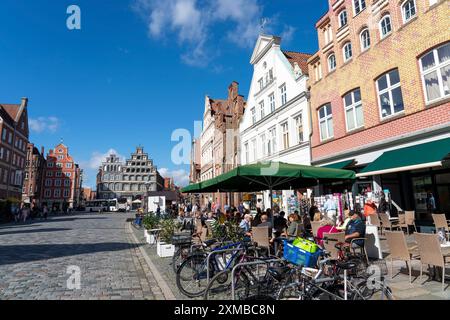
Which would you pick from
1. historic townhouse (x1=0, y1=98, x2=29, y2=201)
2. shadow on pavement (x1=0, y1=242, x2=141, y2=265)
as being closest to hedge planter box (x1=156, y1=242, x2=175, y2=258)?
shadow on pavement (x1=0, y1=242, x2=141, y2=265)

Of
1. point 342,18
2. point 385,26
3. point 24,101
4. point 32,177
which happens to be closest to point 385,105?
point 385,26

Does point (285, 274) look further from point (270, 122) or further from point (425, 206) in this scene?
point (270, 122)

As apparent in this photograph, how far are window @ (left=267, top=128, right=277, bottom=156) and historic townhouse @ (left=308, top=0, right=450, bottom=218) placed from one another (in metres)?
4.90

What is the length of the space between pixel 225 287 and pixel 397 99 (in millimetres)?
11638

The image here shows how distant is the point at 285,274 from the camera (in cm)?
456

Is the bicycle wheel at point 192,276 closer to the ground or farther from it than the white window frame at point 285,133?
closer to the ground

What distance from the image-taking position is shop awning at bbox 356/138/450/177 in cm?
927

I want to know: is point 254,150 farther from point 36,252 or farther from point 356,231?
point 356,231

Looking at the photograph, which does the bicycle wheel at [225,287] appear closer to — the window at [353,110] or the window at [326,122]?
the window at [353,110]

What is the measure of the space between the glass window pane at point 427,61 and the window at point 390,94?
1.19m

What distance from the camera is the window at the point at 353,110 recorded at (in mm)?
14508

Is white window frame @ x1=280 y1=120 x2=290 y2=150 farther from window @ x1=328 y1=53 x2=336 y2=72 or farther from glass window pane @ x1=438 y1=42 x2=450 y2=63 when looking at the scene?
glass window pane @ x1=438 y1=42 x2=450 y2=63

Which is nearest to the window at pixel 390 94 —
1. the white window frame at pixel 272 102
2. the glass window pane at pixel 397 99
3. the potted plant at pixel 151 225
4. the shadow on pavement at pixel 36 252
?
the glass window pane at pixel 397 99

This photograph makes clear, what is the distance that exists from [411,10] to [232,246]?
12714 mm
